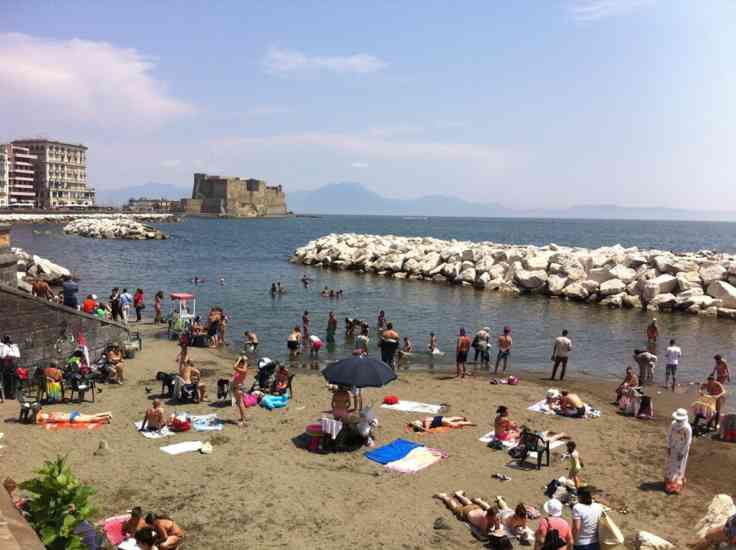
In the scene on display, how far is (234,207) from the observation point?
193875 mm

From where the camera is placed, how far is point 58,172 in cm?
14688

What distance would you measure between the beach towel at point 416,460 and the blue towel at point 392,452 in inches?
4.1

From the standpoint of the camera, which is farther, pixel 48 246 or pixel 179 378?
pixel 48 246

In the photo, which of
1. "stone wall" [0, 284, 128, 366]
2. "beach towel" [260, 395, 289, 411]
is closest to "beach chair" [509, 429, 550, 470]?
"beach towel" [260, 395, 289, 411]

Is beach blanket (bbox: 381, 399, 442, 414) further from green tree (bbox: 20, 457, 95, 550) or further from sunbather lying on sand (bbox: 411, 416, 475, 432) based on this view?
green tree (bbox: 20, 457, 95, 550)

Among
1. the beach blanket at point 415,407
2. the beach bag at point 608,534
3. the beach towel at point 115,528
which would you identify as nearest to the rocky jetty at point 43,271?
the beach blanket at point 415,407

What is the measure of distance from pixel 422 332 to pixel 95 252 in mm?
46740

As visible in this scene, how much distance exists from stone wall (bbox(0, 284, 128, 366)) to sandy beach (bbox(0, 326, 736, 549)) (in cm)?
208

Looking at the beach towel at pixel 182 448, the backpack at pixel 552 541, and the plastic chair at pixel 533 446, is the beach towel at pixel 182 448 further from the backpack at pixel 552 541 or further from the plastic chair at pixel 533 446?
the backpack at pixel 552 541

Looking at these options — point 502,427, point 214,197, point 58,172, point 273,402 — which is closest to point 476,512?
point 502,427

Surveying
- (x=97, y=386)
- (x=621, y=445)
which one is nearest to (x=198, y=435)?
(x=97, y=386)

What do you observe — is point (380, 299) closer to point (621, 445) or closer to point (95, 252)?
point (621, 445)

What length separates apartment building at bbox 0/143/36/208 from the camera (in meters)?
122

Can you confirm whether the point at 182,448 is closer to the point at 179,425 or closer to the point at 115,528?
the point at 179,425
